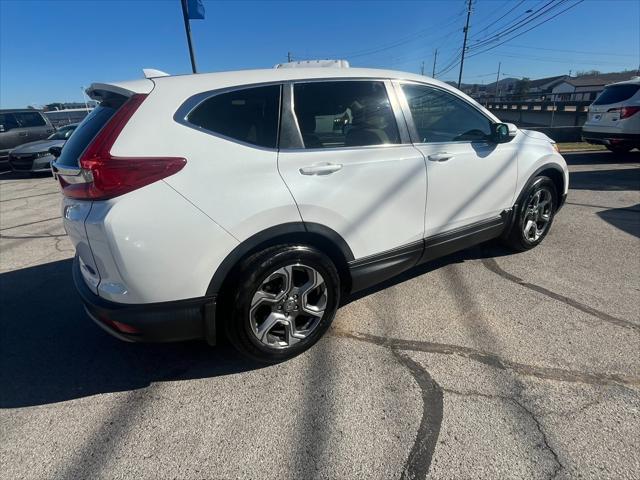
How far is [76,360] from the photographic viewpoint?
2627 millimetres

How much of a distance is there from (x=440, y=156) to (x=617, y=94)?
8.93 meters

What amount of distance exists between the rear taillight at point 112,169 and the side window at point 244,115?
1.02ft

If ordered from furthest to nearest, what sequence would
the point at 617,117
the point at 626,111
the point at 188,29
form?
the point at 617,117
the point at 626,111
the point at 188,29

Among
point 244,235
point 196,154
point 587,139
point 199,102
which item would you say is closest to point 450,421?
point 244,235

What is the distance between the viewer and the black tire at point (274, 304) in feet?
7.25

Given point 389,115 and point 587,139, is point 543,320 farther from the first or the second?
point 587,139

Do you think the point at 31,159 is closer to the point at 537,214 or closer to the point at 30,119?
the point at 30,119

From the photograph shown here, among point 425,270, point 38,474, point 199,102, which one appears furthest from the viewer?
point 425,270

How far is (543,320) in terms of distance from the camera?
9.35 feet

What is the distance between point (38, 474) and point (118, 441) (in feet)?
1.14

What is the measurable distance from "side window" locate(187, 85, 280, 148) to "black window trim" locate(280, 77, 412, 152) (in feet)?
0.21

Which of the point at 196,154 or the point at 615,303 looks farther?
the point at 615,303

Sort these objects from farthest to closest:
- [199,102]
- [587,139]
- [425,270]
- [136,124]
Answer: [587,139] < [425,270] < [199,102] < [136,124]

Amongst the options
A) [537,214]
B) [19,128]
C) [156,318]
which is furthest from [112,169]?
[19,128]
